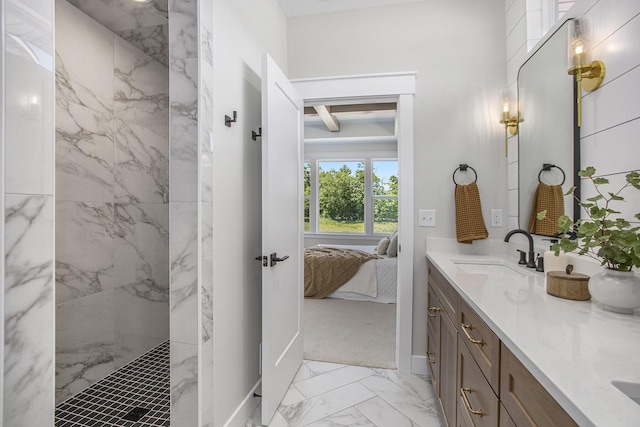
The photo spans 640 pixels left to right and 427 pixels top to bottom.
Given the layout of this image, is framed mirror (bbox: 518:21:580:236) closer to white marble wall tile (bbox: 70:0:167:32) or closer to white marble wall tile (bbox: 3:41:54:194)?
white marble wall tile (bbox: 3:41:54:194)

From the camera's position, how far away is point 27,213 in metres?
0.76

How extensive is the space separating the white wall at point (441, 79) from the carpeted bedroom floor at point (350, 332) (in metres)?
0.40

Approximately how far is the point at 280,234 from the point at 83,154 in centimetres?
140

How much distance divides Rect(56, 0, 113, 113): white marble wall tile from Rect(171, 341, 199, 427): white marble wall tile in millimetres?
1721

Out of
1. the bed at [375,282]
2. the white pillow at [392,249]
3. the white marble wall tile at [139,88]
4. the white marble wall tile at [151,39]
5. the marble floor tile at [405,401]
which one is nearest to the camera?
the marble floor tile at [405,401]

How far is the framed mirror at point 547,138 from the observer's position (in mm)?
1528

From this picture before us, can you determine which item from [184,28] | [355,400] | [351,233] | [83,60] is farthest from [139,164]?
[351,233]

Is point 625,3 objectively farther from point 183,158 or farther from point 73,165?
point 73,165

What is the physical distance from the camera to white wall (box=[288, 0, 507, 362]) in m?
2.30

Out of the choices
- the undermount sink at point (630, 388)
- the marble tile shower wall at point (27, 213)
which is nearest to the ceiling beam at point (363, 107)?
the marble tile shower wall at point (27, 213)

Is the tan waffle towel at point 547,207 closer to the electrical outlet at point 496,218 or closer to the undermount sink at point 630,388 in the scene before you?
the electrical outlet at point 496,218

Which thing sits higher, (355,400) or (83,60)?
(83,60)

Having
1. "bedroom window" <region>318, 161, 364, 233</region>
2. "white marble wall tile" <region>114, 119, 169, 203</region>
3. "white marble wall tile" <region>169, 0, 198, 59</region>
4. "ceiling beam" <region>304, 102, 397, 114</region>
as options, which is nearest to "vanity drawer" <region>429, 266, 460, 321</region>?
"white marble wall tile" <region>169, 0, 198, 59</region>

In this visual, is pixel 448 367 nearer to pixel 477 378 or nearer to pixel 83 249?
pixel 477 378
